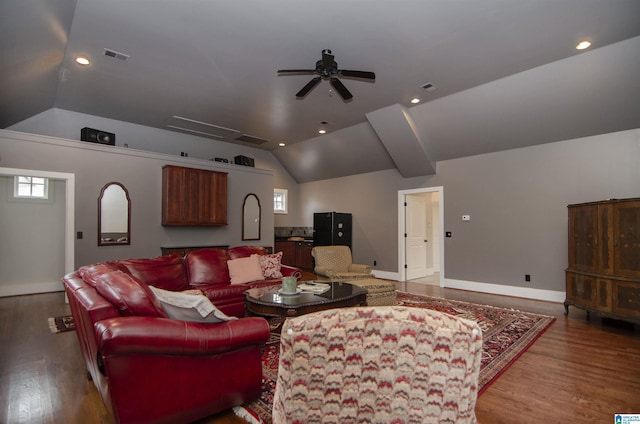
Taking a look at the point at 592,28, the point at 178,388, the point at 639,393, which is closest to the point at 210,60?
the point at 178,388

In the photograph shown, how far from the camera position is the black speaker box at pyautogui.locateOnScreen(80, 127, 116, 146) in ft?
17.9

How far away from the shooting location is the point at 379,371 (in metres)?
0.95

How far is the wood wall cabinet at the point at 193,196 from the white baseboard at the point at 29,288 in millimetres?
2322

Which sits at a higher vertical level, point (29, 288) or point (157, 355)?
point (157, 355)

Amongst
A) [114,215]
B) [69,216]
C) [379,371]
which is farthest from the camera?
[114,215]

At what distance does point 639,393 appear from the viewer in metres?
2.31

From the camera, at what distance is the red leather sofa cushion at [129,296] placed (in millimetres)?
1807

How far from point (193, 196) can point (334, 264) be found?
330 centimetres

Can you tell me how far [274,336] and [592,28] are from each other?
4.73 metres

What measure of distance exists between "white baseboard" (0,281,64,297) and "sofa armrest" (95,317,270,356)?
5.81 metres

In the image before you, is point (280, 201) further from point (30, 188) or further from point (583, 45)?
point (583, 45)

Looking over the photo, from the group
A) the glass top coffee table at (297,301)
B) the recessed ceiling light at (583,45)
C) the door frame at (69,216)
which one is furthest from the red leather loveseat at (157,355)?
the recessed ceiling light at (583,45)

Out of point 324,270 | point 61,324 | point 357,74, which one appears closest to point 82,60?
point 61,324

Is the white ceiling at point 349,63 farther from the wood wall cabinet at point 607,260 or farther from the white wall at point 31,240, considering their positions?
the wood wall cabinet at point 607,260
